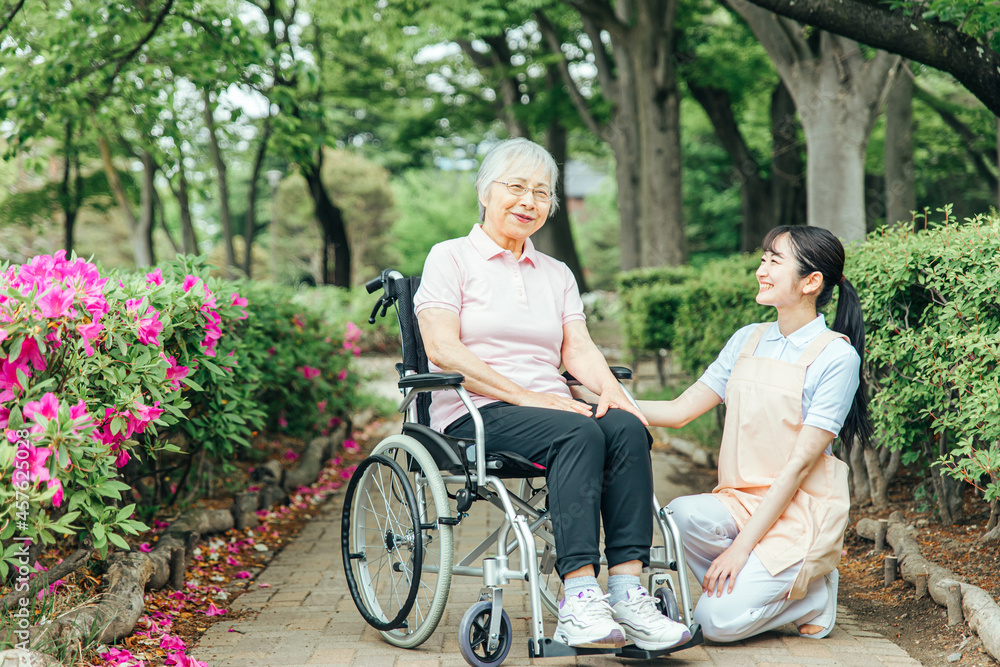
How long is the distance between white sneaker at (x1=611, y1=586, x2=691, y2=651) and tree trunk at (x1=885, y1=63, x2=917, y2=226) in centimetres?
1151

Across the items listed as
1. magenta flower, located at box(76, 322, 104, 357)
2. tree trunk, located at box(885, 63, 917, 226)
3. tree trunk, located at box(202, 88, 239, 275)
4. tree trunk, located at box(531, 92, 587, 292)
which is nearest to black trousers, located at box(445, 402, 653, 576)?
magenta flower, located at box(76, 322, 104, 357)

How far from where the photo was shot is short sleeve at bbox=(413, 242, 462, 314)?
284 centimetres

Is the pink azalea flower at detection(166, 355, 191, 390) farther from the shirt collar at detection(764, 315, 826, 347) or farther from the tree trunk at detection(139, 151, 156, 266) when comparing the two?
the tree trunk at detection(139, 151, 156, 266)

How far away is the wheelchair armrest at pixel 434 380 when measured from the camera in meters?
2.58

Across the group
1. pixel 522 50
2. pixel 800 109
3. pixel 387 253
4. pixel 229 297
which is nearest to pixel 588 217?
pixel 387 253

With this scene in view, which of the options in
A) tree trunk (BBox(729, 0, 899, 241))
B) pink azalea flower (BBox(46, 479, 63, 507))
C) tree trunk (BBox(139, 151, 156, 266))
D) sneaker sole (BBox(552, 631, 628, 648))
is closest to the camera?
pink azalea flower (BBox(46, 479, 63, 507))

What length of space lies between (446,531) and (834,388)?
1.26 m

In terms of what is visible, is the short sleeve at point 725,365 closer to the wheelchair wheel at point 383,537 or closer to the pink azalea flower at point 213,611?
the wheelchair wheel at point 383,537

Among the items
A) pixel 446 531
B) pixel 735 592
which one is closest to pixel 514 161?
pixel 446 531

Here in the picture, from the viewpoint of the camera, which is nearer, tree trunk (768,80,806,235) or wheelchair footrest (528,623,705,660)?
wheelchair footrest (528,623,705,660)

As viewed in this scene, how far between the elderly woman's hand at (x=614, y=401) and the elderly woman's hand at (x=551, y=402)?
0.16ft

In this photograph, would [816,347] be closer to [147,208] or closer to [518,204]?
[518,204]

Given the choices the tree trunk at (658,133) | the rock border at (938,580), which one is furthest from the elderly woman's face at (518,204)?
the tree trunk at (658,133)

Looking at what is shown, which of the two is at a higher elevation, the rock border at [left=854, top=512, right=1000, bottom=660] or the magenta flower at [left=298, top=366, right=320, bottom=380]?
the magenta flower at [left=298, top=366, right=320, bottom=380]
